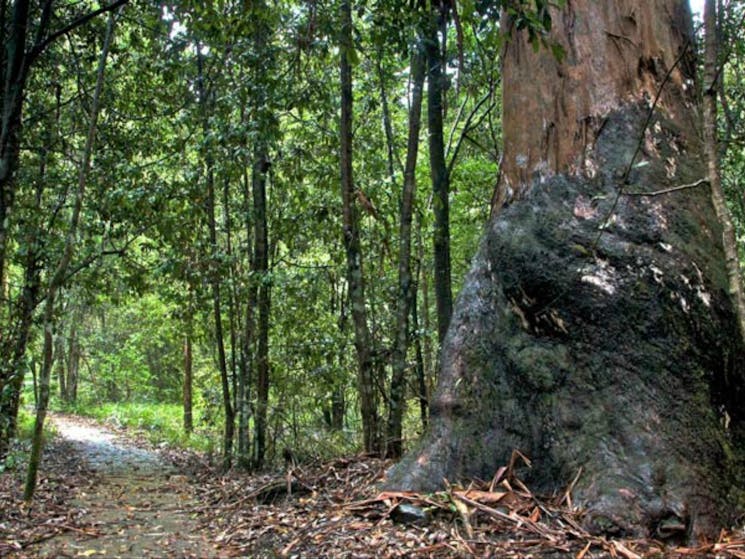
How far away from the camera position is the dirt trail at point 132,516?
5.25m

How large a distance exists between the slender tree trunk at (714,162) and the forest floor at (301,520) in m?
1.50

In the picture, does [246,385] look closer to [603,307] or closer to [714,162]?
[603,307]

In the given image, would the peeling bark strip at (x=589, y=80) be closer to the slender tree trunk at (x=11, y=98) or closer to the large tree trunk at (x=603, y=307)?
the large tree trunk at (x=603, y=307)

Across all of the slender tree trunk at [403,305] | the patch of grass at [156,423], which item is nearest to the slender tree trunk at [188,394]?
the patch of grass at [156,423]

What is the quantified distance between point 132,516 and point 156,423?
1393cm

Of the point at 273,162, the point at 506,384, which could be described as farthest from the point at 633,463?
the point at 273,162

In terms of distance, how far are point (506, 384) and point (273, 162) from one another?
5.47 m

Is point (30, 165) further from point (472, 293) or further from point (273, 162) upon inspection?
point (472, 293)

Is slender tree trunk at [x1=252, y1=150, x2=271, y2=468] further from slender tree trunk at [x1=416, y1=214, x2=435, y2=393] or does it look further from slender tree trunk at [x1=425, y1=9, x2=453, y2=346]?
Answer: slender tree trunk at [x1=425, y1=9, x2=453, y2=346]

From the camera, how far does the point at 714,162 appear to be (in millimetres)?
3545

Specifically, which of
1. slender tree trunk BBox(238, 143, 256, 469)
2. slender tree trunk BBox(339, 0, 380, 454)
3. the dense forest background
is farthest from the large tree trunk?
slender tree trunk BBox(238, 143, 256, 469)

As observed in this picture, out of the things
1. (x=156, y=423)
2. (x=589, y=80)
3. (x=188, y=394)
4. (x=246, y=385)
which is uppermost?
(x=589, y=80)

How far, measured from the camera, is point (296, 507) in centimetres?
581

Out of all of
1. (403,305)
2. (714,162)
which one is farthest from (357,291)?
(714,162)
